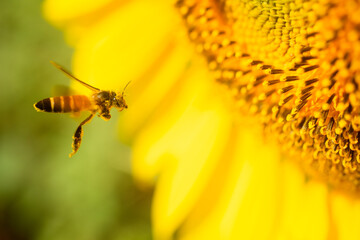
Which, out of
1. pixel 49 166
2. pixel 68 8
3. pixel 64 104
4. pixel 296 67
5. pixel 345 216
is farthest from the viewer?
pixel 49 166

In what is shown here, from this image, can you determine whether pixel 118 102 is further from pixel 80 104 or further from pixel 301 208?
pixel 301 208

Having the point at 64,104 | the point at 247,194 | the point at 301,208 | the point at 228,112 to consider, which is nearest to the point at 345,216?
the point at 301,208

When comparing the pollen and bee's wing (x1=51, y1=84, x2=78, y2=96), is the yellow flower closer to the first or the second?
the pollen

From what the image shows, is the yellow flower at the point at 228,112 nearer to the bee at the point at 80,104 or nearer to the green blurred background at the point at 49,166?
the bee at the point at 80,104

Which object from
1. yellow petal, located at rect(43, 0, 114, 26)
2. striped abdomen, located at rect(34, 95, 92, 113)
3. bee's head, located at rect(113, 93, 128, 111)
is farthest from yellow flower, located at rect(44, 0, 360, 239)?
striped abdomen, located at rect(34, 95, 92, 113)

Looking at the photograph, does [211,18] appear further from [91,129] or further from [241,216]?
[91,129]

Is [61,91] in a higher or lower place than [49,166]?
higher
